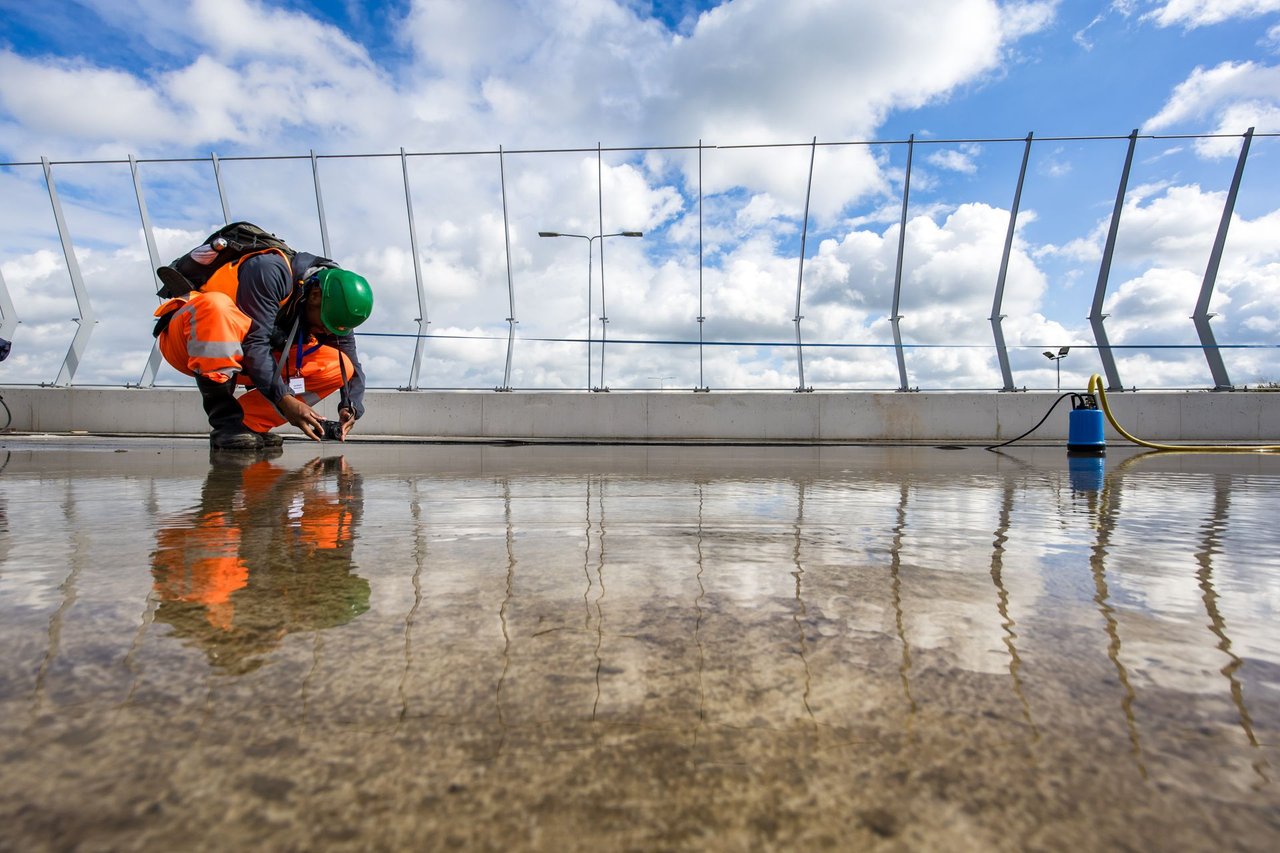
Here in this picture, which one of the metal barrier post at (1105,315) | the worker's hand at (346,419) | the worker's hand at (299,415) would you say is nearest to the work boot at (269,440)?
the worker's hand at (346,419)

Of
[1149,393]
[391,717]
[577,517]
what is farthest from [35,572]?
[1149,393]

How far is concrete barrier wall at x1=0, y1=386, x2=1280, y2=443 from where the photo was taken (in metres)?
12.0

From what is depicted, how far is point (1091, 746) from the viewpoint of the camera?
0.81 m

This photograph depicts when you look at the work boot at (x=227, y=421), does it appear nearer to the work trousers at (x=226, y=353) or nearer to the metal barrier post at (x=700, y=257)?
the work trousers at (x=226, y=353)

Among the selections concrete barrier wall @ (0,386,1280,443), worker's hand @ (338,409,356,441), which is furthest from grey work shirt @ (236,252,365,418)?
concrete barrier wall @ (0,386,1280,443)

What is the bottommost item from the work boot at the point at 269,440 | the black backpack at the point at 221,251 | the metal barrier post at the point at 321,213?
the work boot at the point at 269,440

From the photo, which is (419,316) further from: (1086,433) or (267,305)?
(1086,433)

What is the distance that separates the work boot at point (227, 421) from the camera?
6180mm

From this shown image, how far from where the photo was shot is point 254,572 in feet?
5.33

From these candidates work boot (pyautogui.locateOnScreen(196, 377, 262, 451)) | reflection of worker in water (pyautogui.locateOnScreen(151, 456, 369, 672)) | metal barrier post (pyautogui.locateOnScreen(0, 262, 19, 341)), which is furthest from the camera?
metal barrier post (pyautogui.locateOnScreen(0, 262, 19, 341))

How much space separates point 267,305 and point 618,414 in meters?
7.44

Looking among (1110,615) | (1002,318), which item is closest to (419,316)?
(1002,318)

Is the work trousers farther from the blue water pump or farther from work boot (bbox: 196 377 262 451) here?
the blue water pump

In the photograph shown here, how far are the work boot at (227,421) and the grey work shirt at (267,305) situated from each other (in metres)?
0.83
